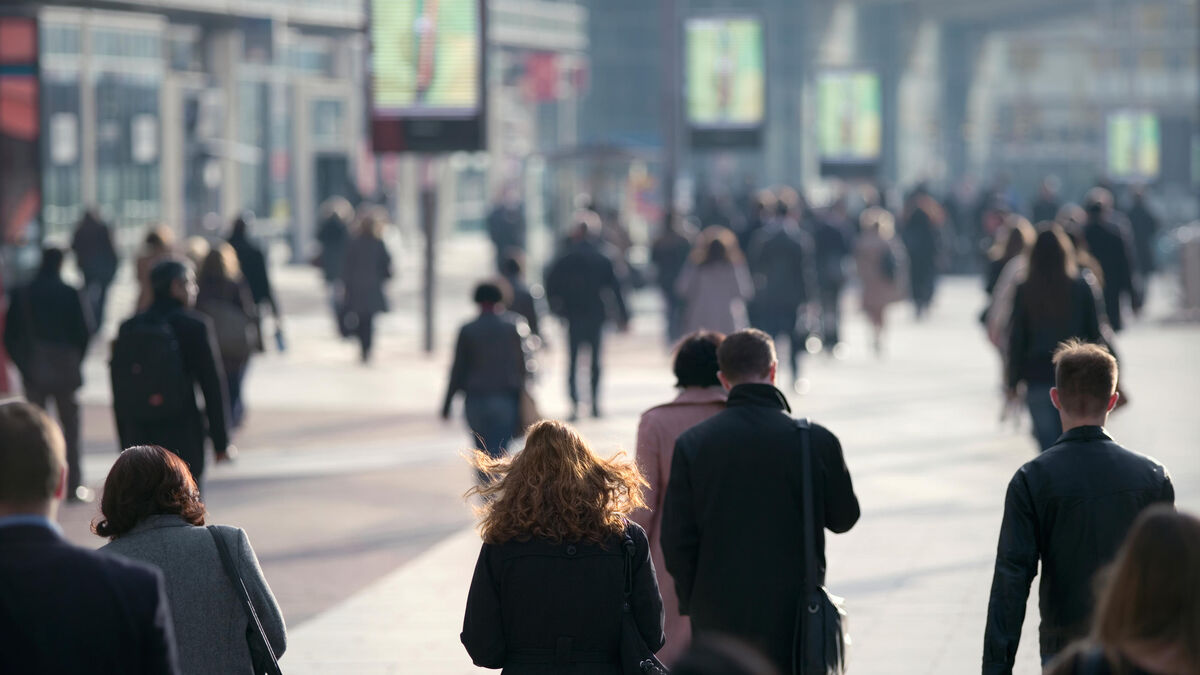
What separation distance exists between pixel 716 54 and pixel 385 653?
20985 mm

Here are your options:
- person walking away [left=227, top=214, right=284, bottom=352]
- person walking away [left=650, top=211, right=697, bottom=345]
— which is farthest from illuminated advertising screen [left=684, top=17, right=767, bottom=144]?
person walking away [left=227, top=214, right=284, bottom=352]

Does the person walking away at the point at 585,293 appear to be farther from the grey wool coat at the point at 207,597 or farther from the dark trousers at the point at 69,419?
the grey wool coat at the point at 207,597

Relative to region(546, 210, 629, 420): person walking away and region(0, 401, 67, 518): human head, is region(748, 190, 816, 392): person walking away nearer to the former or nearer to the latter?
region(546, 210, 629, 420): person walking away

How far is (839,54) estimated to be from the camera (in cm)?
5931

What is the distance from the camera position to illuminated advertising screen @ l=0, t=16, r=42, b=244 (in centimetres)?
1498

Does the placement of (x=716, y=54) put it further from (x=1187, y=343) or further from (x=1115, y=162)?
(x=1115, y=162)

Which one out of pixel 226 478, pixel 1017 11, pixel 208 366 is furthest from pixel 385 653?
pixel 1017 11

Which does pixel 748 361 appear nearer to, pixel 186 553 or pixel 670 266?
pixel 186 553

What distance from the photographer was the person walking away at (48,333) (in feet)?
40.5

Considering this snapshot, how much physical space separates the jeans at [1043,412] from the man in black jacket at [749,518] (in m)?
5.30

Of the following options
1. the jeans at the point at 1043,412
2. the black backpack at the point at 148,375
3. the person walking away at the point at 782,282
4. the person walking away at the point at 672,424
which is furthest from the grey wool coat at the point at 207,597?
the person walking away at the point at 782,282

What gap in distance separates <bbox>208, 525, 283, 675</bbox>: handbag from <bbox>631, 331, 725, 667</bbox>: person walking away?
5.84ft

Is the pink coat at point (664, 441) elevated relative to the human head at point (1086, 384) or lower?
lower

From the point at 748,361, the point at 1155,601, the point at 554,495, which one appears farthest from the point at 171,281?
the point at 1155,601
